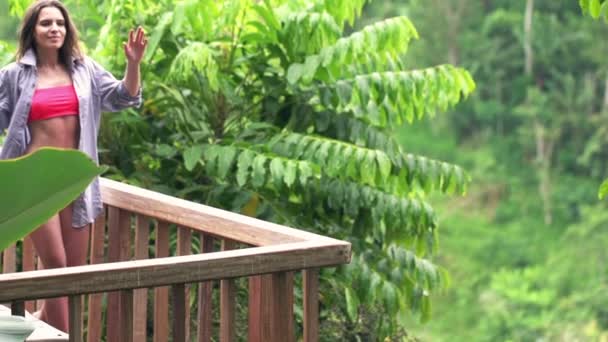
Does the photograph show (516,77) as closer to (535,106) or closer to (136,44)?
(535,106)

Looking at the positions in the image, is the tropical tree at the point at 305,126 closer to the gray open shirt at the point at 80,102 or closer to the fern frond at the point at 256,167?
the fern frond at the point at 256,167

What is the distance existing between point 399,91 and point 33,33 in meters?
2.29

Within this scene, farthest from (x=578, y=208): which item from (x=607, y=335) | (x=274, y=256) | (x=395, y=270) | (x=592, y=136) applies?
(x=274, y=256)

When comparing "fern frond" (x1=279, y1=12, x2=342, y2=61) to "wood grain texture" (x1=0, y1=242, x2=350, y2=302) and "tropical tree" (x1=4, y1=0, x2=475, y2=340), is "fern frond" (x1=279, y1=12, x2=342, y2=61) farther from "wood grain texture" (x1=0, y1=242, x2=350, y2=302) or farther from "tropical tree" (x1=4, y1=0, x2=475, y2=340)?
"wood grain texture" (x1=0, y1=242, x2=350, y2=302)

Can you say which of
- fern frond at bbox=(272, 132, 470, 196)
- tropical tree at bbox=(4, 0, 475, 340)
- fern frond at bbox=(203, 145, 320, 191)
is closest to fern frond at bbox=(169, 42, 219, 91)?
tropical tree at bbox=(4, 0, 475, 340)

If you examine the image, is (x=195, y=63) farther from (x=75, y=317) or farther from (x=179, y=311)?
(x=75, y=317)

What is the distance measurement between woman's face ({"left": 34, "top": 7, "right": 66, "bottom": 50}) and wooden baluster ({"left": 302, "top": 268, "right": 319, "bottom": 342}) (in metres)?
1.33

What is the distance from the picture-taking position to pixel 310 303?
11.2 feet

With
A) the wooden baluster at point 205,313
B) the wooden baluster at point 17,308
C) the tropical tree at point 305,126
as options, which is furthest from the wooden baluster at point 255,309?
the tropical tree at point 305,126

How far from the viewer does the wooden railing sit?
116 inches

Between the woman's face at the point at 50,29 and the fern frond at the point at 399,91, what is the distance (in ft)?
7.01

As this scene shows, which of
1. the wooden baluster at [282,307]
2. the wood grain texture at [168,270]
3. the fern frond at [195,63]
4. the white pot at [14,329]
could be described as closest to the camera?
the white pot at [14,329]

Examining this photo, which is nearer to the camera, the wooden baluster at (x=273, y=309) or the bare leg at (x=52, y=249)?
the wooden baluster at (x=273, y=309)

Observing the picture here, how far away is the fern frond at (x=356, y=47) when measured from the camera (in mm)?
6031
